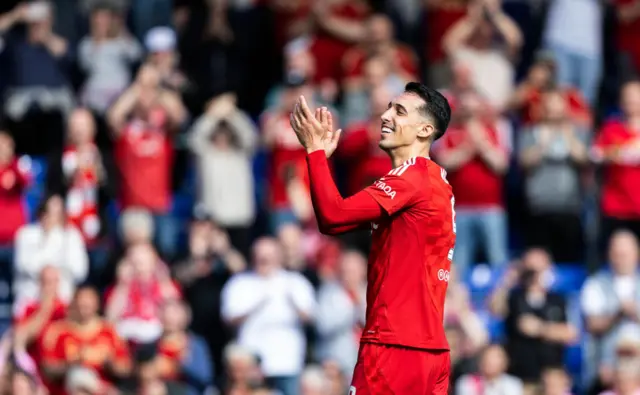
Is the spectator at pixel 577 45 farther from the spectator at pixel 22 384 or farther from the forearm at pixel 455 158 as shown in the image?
Answer: the spectator at pixel 22 384

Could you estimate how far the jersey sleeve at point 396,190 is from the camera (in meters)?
7.34

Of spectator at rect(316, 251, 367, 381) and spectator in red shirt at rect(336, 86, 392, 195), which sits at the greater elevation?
spectator in red shirt at rect(336, 86, 392, 195)

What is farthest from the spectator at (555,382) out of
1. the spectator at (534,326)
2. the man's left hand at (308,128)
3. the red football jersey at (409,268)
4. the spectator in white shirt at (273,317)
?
the man's left hand at (308,128)

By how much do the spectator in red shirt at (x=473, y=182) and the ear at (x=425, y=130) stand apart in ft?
21.1

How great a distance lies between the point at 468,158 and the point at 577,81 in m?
2.26

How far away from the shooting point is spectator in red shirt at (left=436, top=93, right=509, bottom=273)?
14.1m

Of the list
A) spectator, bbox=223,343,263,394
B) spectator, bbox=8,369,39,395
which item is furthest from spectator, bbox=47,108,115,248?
spectator, bbox=223,343,263,394

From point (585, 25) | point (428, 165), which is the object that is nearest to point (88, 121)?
point (585, 25)

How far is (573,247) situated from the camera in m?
14.6

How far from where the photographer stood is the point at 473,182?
14133 millimetres

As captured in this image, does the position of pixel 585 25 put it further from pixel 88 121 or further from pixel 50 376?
pixel 50 376

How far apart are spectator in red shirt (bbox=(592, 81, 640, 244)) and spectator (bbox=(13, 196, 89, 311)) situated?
493cm

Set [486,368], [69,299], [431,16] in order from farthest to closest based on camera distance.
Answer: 1. [431,16]
2. [69,299]
3. [486,368]

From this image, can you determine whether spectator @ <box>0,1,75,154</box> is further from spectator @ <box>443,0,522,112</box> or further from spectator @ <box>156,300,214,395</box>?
spectator @ <box>443,0,522,112</box>
